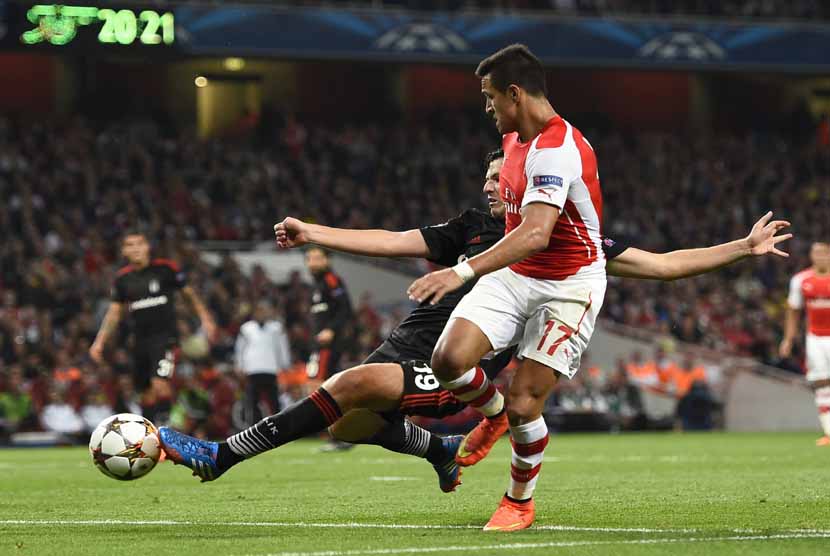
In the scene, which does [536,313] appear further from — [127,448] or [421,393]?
[127,448]

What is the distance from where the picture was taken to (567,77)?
38375mm

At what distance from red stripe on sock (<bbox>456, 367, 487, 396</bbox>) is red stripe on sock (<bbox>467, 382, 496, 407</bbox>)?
0.12 metres

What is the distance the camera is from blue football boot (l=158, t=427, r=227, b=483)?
705cm

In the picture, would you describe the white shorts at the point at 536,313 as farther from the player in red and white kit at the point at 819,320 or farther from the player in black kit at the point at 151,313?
the player in red and white kit at the point at 819,320

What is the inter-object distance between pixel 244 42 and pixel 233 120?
20.9 feet

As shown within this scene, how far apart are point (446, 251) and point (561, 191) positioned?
49.6 inches

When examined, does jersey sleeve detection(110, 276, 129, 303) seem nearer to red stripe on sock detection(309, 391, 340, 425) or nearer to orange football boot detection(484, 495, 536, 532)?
red stripe on sock detection(309, 391, 340, 425)

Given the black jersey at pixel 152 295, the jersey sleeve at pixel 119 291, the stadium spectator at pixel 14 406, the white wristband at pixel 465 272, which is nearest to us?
the white wristband at pixel 465 272

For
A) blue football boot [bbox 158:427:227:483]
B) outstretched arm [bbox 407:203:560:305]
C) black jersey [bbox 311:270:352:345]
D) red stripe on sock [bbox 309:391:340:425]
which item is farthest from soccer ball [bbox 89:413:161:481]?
black jersey [bbox 311:270:352:345]

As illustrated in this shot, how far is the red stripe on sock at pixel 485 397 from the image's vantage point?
7547mm

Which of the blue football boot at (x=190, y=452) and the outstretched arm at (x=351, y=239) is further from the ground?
the outstretched arm at (x=351, y=239)

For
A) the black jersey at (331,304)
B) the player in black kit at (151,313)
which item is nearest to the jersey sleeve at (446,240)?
the player in black kit at (151,313)

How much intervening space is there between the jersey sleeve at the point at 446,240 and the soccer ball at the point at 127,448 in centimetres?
164

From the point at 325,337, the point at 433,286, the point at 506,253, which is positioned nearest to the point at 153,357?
the point at 325,337
